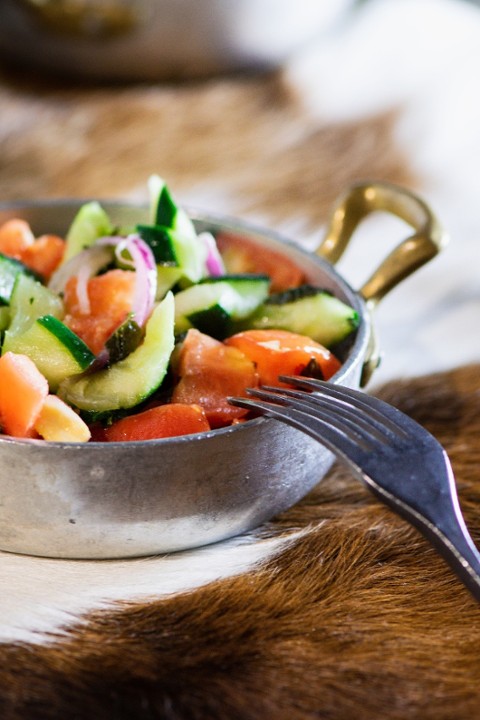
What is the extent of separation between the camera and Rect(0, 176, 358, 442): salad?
3.80 ft

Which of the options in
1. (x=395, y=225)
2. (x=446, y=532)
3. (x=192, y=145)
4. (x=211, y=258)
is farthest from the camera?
(x=192, y=145)

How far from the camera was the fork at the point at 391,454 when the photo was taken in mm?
936

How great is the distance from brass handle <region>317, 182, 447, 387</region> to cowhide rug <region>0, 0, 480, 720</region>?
0.17 meters

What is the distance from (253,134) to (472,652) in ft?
5.42

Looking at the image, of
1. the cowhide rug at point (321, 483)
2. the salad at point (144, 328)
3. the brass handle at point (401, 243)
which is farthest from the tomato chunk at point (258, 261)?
the cowhide rug at point (321, 483)

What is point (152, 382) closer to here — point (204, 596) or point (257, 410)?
point (257, 410)

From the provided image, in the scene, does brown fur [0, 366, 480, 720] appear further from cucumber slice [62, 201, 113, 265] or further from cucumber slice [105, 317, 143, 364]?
cucumber slice [62, 201, 113, 265]

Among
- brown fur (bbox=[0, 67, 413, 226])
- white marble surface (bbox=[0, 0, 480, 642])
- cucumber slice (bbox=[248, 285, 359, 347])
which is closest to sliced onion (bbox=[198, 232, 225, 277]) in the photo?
cucumber slice (bbox=[248, 285, 359, 347])

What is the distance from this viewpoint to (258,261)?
1.59 m

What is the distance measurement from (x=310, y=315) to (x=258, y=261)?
255 mm

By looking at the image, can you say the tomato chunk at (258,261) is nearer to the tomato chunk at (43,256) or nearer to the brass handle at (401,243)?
the brass handle at (401,243)

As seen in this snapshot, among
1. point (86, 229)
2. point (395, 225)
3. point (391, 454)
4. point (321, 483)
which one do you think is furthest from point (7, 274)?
point (395, 225)

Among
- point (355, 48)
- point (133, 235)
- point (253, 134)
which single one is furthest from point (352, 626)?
point (355, 48)

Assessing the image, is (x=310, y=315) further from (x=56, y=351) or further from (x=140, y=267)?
(x=56, y=351)
